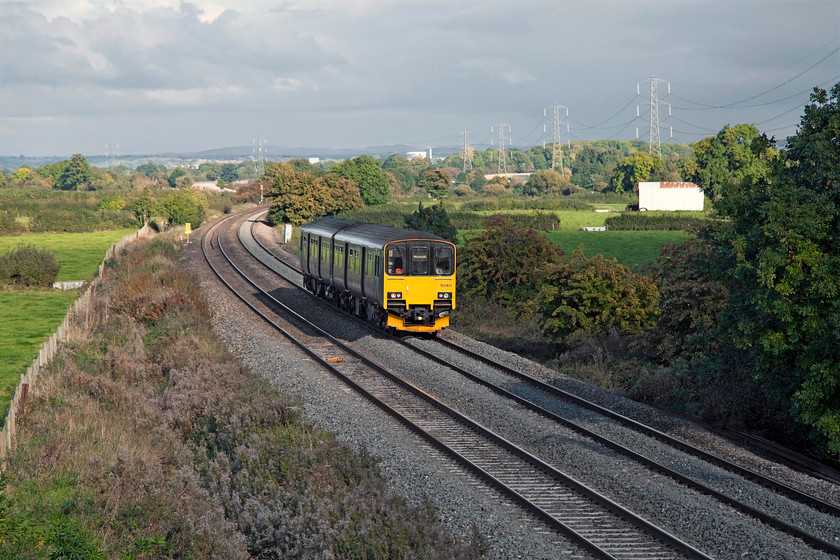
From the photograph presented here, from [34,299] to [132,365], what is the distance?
82.1 ft

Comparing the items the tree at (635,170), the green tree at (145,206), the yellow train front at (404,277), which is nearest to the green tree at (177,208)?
the green tree at (145,206)

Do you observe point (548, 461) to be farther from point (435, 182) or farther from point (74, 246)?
point (435, 182)

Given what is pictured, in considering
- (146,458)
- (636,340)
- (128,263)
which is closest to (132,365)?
(146,458)

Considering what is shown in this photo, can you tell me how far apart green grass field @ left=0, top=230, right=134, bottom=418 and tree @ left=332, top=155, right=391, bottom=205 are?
1715 inches

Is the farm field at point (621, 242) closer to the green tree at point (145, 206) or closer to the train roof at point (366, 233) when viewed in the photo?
the train roof at point (366, 233)

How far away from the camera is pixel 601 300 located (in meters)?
23.0

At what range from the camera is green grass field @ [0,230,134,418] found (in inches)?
1026

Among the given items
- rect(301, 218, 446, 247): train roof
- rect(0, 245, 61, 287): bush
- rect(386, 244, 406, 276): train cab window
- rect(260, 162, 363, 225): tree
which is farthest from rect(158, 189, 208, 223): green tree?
rect(386, 244, 406, 276): train cab window

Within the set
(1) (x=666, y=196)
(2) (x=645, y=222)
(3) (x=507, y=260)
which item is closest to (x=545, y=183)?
(1) (x=666, y=196)

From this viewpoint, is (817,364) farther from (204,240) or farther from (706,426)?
(204,240)

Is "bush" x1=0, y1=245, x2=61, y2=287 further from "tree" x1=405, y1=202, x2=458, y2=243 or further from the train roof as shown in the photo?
the train roof

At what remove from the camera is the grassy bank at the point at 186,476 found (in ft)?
32.1

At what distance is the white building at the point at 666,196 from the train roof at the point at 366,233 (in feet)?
279

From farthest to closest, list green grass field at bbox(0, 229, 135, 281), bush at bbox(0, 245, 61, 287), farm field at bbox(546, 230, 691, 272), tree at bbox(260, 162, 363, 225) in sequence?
1. tree at bbox(260, 162, 363, 225)
2. farm field at bbox(546, 230, 691, 272)
3. green grass field at bbox(0, 229, 135, 281)
4. bush at bbox(0, 245, 61, 287)
